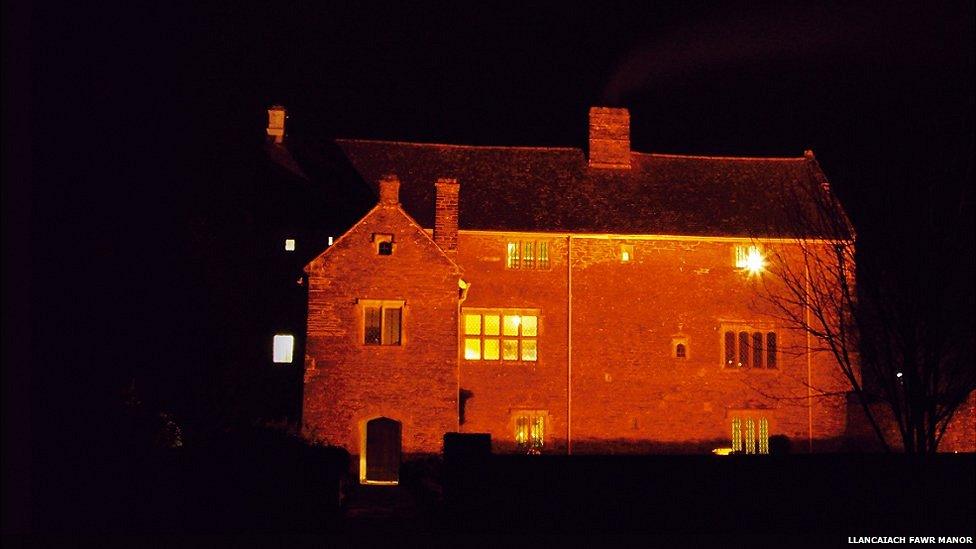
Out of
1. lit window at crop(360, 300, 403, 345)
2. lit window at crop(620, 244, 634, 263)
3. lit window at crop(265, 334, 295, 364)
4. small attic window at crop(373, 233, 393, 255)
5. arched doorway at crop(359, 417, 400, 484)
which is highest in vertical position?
lit window at crop(620, 244, 634, 263)

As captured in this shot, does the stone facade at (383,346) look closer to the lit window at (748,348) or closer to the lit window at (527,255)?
the lit window at (527,255)

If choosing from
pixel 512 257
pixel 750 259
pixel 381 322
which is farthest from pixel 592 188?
pixel 381 322

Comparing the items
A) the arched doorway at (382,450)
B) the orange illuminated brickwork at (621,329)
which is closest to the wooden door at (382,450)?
the arched doorway at (382,450)

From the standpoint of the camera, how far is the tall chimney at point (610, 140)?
135 ft

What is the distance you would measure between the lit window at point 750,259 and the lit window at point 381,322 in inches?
526

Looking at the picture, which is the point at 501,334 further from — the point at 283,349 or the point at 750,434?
the point at 750,434

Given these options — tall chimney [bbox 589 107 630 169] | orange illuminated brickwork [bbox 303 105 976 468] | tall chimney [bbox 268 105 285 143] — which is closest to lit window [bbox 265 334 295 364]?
orange illuminated brickwork [bbox 303 105 976 468]

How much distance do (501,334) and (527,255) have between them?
3070 millimetres

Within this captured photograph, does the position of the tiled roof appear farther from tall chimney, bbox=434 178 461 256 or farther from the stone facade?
the stone facade

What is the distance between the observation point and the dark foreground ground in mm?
17125

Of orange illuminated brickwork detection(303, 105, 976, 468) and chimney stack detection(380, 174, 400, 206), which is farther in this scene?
orange illuminated brickwork detection(303, 105, 976, 468)

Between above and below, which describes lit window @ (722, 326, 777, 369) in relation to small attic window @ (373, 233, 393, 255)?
below

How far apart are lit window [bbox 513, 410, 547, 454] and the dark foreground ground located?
17.2m

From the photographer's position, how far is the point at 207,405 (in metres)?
31.6
